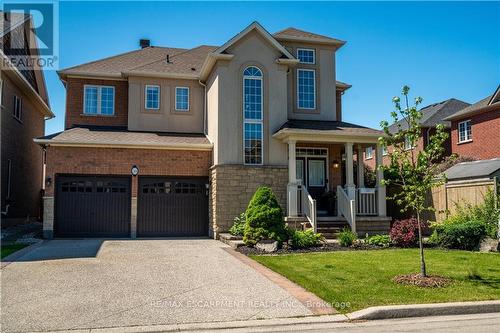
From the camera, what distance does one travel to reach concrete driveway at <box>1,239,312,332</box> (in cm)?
673

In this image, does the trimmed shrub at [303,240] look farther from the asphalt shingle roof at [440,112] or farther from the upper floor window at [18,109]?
the asphalt shingle roof at [440,112]

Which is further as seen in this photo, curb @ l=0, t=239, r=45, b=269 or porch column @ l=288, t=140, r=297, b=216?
porch column @ l=288, t=140, r=297, b=216

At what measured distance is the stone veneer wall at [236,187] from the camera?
16.9 meters

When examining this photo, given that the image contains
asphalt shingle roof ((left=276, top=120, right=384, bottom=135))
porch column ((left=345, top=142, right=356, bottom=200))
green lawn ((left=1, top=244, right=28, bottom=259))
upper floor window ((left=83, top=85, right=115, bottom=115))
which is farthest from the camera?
upper floor window ((left=83, top=85, right=115, bottom=115))

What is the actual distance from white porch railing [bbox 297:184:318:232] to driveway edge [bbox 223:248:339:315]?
4920 millimetres

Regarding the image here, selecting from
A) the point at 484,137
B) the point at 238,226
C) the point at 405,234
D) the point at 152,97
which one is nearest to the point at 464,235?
the point at 405,234

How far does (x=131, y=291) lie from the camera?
8.20m

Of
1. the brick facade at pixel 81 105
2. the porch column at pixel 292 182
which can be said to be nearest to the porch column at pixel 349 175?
the porch column at pixel 292 182

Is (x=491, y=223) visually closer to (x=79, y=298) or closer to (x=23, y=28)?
(x=79, y=298)

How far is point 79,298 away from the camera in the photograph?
25.2ft

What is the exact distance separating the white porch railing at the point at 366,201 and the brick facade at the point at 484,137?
1130 centimetres

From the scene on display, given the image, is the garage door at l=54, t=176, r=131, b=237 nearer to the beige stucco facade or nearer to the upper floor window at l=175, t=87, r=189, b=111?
the beige stucco facade

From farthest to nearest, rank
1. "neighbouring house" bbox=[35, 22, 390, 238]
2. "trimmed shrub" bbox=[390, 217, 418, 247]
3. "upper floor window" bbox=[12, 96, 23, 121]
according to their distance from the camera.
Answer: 1. "upper floor window" bbox=[12, 96, 23, 121]
2. "neighbouring house" bbox=[35, 22, 390, 238]
3. "trimmed shrub" bbox=[390, 217, 418, 247]

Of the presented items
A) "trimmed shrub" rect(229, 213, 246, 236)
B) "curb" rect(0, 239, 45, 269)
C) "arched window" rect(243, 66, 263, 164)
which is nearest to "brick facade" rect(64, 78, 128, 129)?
"arched window" rect(243, 66, 263, 164)
